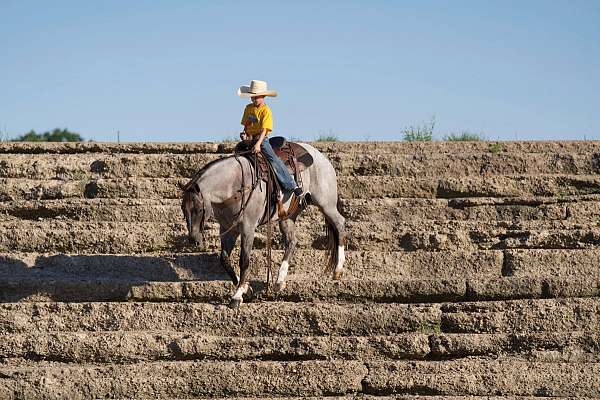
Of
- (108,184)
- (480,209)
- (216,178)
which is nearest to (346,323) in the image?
(216,178)

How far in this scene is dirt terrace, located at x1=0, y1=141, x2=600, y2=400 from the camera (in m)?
10.5

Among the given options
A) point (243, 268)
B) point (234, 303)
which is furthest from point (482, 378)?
point (243, 268)

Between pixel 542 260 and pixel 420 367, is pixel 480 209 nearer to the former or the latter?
Result: pixel 542 260

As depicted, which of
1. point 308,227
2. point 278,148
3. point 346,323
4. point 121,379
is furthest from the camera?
point 308,227

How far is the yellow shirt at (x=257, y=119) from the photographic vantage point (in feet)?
40.4

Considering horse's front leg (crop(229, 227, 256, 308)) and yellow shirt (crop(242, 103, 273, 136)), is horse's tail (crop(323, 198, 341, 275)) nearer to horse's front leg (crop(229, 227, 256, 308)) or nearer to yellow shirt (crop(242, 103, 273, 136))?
horse's front leg (crop(229, 227, 256, 308))

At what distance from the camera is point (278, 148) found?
1260 centimetres

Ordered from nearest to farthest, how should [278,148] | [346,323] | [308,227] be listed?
[346,323], [278,148], [308,227]

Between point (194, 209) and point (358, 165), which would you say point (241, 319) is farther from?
point (358, 165)

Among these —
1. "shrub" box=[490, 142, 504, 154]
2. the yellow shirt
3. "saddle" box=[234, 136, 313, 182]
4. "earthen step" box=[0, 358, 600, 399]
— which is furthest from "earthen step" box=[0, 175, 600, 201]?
"earthen step" box=[0, 358, 600, 399]

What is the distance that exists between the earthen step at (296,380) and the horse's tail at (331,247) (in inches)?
88.4

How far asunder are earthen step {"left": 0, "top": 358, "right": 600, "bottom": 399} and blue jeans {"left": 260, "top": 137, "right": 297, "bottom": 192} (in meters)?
2.42

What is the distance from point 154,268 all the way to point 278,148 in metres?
2.11

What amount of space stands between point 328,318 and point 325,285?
0.65 metres
